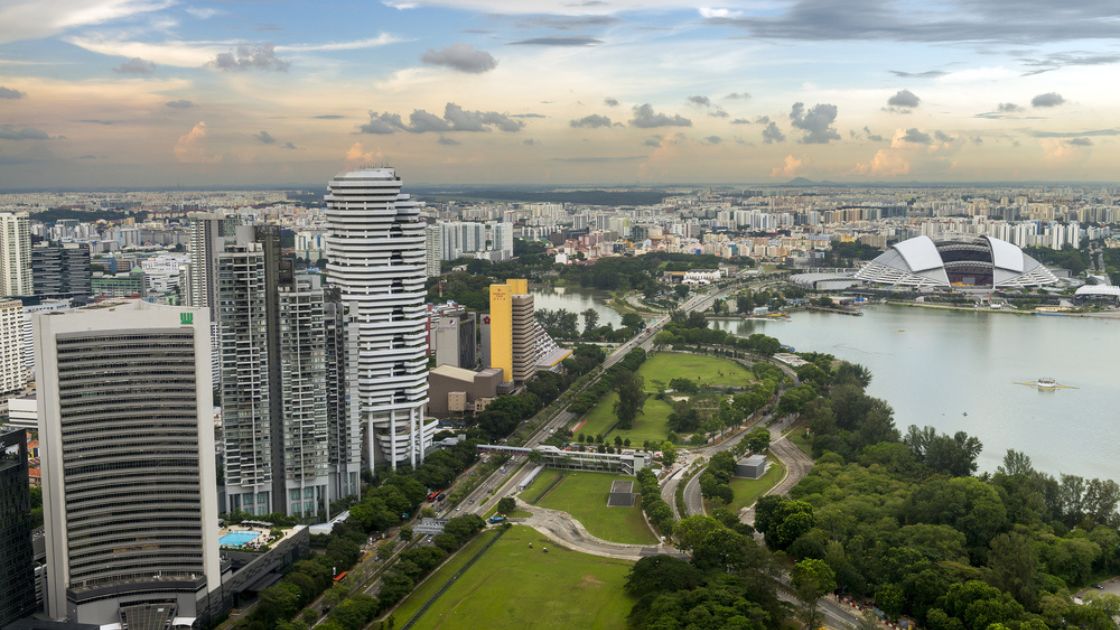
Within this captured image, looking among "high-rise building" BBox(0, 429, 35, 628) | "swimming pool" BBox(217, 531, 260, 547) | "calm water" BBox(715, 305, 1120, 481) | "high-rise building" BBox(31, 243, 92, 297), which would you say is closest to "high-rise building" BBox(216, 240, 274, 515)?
"swimming pool" BBox(217, 531, 260, 547)

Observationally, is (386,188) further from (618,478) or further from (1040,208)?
(1040,208)

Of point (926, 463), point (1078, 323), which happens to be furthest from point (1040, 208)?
point (926, 463)

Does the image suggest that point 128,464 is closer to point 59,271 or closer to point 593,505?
point 593,505

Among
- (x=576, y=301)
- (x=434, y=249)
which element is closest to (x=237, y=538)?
(x=576, y=301)

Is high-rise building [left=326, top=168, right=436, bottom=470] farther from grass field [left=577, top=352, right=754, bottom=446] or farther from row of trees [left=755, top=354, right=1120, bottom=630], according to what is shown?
row of trees [left=755, top=354, right=1120, bottom=630]

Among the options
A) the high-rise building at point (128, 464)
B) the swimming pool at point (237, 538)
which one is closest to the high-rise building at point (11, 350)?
the swimming pool at point (237, 538)

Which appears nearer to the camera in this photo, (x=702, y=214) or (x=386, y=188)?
→ (x=386, y=188)

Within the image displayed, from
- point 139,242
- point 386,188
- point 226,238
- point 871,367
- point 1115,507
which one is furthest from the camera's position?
point 139,242
